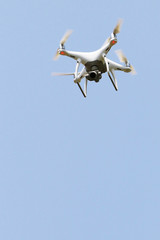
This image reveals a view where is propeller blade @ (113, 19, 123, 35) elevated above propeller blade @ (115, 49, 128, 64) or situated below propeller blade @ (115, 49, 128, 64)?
above

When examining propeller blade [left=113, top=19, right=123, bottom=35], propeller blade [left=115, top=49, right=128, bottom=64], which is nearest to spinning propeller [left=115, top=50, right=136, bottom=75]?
propeller blade [left=115, top=49, right=128, bottom=64]

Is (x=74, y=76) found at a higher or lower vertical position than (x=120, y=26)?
lower

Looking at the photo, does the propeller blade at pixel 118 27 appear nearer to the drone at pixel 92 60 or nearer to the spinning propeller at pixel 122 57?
the drone at pixel 92 60

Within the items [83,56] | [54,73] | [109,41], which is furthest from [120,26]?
[54,73]

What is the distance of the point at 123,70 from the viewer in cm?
5366

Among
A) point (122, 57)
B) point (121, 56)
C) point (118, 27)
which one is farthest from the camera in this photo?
point (122, 57)

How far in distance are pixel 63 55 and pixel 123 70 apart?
721cm

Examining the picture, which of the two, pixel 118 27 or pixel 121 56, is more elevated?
pixel 118 27

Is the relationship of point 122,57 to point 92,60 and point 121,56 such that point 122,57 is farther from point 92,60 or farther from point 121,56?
point 92,60

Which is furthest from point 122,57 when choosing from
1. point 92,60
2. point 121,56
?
point 92,60

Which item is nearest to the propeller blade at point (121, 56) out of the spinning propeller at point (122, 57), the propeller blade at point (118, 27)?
the spinning propeller at point (122, 57)

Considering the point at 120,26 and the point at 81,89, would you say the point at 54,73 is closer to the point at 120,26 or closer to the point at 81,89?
the point at 81,89

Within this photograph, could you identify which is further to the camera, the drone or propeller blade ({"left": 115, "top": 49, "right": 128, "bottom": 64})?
propeller blade ({"left": 115, "top": 49, "right": 128, "bottom": 64})

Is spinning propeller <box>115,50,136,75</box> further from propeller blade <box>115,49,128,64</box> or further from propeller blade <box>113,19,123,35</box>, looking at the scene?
propeller blade <box>113,19,123,35</box>
